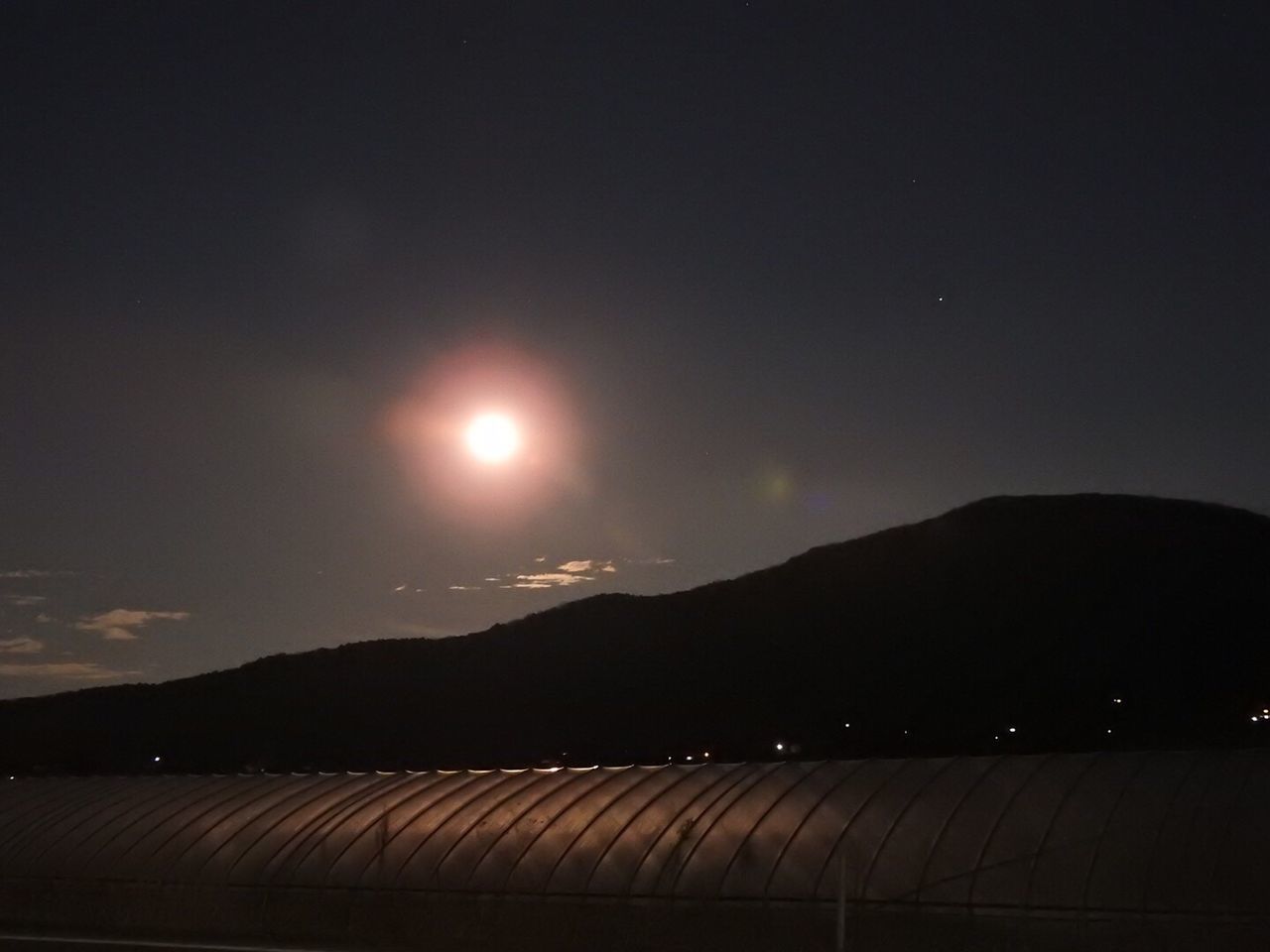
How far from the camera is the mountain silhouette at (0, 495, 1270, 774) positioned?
121 m

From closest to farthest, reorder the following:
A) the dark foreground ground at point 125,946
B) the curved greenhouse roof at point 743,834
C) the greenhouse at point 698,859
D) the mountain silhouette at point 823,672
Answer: the greenhouse at point 698,859
the curved greenhouse roof at point 743,834
the dark foreground ground at point 125,946
the mountain silhouette at point 823,672

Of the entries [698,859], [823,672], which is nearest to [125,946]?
[698,859]

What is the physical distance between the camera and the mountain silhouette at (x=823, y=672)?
121 metres

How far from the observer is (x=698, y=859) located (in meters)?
30.6

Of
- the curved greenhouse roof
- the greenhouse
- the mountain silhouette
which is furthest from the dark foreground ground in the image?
the mountain silhouette

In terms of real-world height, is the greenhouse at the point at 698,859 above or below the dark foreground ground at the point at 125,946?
above

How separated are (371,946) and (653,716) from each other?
98118 millimetres

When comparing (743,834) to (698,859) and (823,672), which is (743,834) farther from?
(823,672)

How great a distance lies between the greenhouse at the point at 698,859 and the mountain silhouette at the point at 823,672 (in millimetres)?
84099

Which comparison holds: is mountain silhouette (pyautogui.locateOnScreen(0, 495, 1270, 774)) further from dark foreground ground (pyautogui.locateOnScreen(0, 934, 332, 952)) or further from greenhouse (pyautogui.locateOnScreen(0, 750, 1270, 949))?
dark foreground ground (pyautogui.locateOnScreen(0, 934, 332, 952))

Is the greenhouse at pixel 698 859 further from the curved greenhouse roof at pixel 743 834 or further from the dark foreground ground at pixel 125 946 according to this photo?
the dark foreground ground at pixel 125 946

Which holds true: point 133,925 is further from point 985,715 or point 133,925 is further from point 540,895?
point 985,715

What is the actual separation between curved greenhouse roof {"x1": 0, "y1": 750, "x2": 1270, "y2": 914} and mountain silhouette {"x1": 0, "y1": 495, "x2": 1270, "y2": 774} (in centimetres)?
8332

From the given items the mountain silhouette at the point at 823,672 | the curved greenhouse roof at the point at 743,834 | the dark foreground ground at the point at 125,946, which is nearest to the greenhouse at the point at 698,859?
the curved greenhouse roof at the point at 743,834
